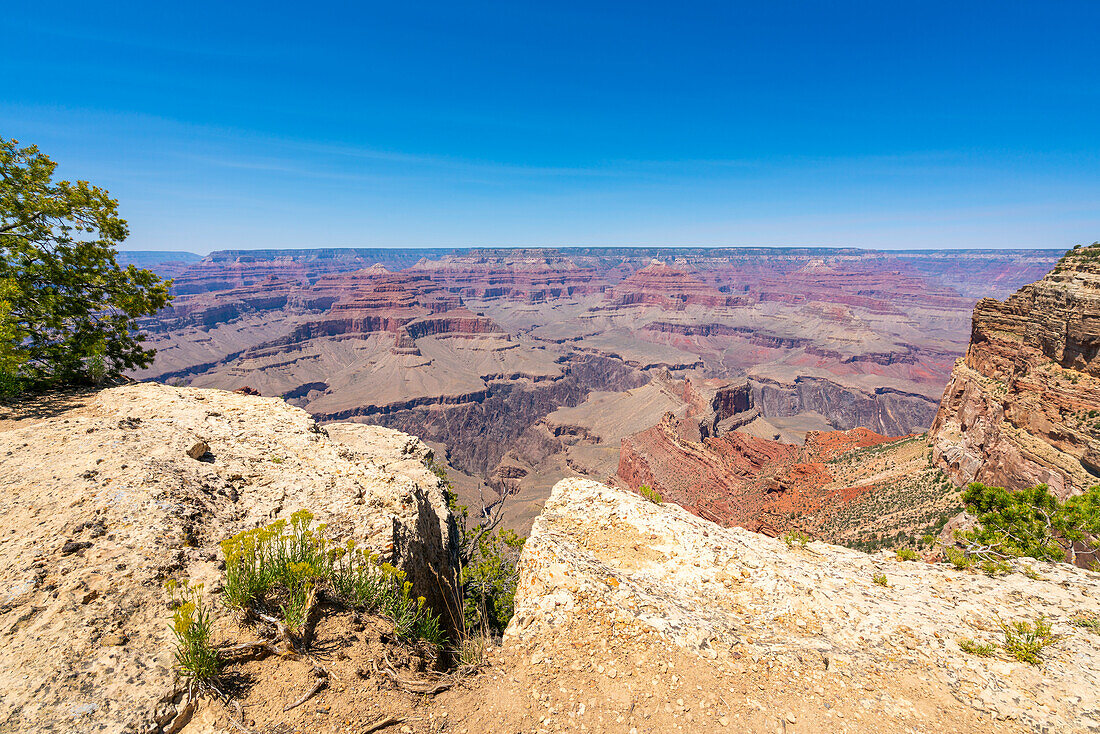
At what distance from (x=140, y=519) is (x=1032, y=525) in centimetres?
1880

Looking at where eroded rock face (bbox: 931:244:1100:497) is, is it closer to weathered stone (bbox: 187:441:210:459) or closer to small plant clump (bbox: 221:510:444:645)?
small plant clump (bbox: 221:510:444:645)

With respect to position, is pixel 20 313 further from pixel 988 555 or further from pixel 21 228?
pixel 988 555

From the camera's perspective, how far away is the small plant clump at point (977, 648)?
6125 mm

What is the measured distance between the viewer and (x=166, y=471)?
6.71 meters

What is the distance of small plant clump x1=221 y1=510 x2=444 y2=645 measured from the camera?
4430 mm

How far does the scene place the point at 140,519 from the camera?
5.50 metres

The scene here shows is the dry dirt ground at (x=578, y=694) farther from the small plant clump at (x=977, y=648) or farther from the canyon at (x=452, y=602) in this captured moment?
the small plant clump at (x=977, y=648)

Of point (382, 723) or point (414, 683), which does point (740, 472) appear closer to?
point (414, 683)

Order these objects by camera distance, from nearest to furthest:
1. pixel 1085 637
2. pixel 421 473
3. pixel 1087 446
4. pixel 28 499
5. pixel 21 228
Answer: pixel 28 499 → pixel 1085 637 → pixel 421 473 → pixel 21 228 → pixel 1087 446

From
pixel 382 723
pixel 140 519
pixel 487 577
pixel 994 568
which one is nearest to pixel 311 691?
pixel 382 723

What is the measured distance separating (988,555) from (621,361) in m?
183

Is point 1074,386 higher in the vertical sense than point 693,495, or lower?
higher

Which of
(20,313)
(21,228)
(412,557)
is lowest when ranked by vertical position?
(412,557)

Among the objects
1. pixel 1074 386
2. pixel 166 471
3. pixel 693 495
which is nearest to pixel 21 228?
pixel 166 471
